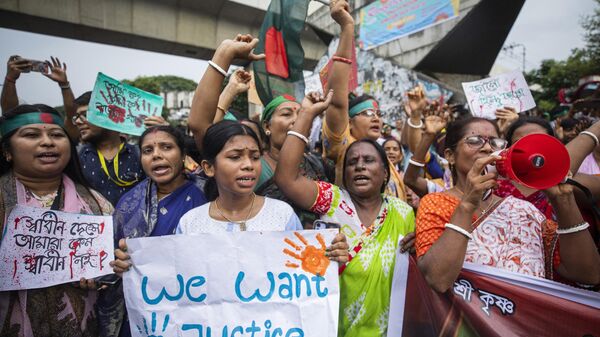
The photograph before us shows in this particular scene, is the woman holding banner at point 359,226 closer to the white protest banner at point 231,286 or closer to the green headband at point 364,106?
the white protest banner at point 231,286

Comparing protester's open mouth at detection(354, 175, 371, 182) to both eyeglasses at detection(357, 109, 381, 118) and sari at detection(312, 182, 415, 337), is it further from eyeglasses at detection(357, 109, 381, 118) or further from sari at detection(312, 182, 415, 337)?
eyeglasses at detection(357, 109, 381, 118)

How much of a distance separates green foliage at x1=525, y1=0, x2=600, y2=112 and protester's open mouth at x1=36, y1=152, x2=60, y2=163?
20003 millimetres

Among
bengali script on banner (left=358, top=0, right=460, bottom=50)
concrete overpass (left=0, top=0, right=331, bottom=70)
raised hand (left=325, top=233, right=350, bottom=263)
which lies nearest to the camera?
raised hand (left=325, top=233, right=350, bottom=263)

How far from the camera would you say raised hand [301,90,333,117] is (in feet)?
6.57

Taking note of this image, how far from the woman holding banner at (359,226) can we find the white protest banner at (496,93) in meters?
2.47

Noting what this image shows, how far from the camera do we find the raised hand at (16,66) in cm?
292

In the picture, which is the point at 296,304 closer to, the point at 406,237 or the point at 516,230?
the point at 406,237

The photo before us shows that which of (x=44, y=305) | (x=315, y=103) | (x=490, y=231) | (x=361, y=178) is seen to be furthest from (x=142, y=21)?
(x=490, y=231)

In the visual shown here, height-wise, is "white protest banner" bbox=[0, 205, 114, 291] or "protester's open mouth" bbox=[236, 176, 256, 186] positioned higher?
"protester's open mouth" bbox=[236, 176, 256, 186]

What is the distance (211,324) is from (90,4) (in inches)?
499

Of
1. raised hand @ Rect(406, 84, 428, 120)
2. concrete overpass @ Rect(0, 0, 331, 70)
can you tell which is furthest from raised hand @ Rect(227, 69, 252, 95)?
concrete overpass @ Rect(0, 0, 331, 70)

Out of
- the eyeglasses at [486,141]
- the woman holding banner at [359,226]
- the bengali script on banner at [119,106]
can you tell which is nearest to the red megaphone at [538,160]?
the eyeglasses at [486,141]

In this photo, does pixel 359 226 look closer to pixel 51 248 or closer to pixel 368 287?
pixel 368 287

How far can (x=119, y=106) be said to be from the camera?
3256 mm
